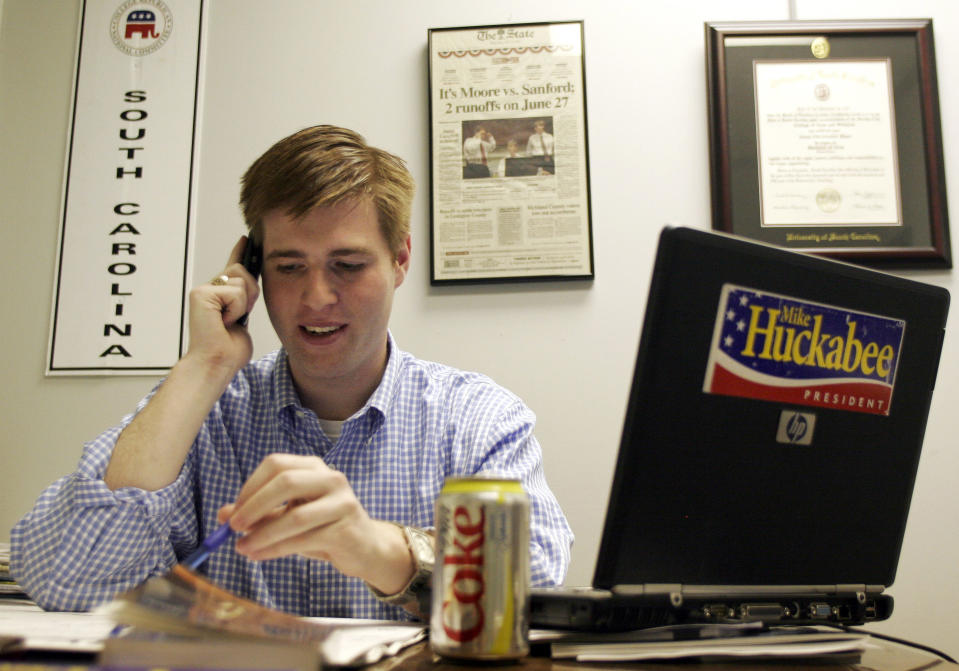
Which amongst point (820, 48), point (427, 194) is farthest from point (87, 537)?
point (820, 48)

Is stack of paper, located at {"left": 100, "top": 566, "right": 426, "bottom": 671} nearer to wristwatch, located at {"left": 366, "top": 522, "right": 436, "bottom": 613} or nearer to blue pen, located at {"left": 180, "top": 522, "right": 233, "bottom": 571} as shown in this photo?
blue pen, located at {"left": 180, "top": 522, "right": 233, "bottom": 571}

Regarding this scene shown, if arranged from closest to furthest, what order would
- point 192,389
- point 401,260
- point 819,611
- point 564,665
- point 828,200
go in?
1. point 564,665
2. point 819,611
3. point 192,389
4. point 401,260
5. point 828,200

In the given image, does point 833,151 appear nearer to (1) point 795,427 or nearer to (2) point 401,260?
(2) point 401,260

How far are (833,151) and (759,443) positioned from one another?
1375 mm

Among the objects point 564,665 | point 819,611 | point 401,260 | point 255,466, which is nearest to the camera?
point 564,665

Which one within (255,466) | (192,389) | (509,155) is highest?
(509,155)

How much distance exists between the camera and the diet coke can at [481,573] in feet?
1.75

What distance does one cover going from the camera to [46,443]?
1764mm

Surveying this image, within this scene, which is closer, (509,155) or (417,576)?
(417,576)

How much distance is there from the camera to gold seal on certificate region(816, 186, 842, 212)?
1.74 metres

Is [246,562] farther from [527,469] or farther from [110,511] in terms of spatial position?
[527,469]

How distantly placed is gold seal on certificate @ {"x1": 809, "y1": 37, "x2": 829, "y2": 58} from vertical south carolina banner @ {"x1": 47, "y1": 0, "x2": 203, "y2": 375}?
1508 mm

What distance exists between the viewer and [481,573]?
21.2 inches

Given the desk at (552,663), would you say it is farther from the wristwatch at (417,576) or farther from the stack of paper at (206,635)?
the wristwatch at (417,576)
